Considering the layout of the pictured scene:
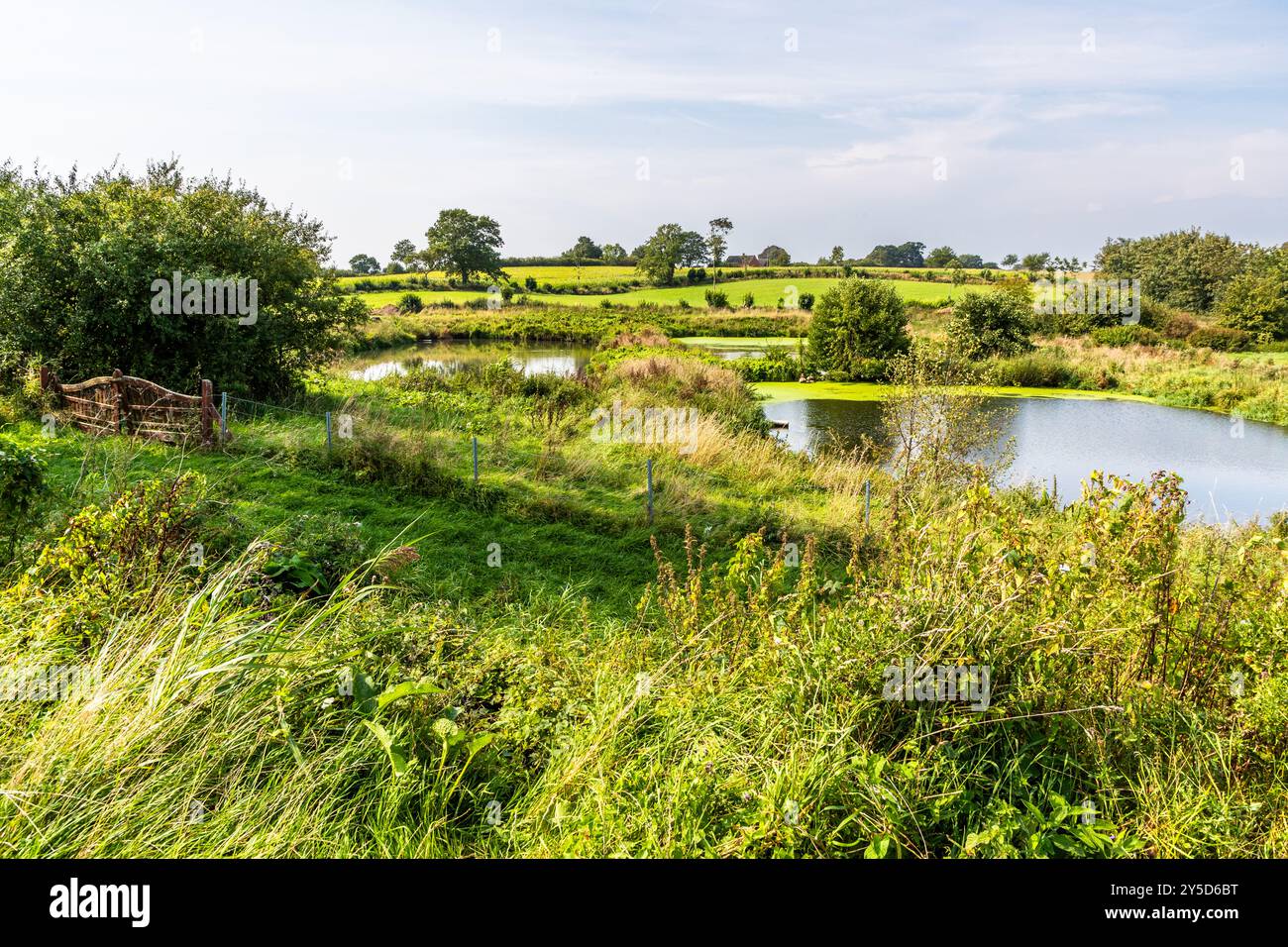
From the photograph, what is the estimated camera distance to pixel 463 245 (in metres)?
69.1

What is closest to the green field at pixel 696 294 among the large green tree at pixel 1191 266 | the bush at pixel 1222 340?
the large green tree at pixel 1191 266

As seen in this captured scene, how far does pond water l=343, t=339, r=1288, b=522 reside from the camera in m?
14.5

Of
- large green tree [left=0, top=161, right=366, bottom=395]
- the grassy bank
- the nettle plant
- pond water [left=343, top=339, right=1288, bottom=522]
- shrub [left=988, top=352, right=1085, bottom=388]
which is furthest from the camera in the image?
shrub [left=988, top=352, right=1085, bottom=388]

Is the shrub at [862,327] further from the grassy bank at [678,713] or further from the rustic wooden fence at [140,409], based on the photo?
the grassy bank at [678,713]

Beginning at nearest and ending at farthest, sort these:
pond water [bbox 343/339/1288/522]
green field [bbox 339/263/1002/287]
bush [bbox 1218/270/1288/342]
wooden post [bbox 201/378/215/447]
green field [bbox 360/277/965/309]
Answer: wooden post [bbox 201/378/215/447], pond water [bbox 343/339/1288/522], bush [bbox 1218/270/1288/342], green field [bbox 360/277/965/309], green field [bbox 339/263/1002/287]


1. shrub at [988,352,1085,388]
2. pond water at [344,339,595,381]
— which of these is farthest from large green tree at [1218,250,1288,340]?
pond water at [344,339,595,381]

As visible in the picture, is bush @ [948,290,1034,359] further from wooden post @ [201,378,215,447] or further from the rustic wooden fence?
the rustic wooden fence

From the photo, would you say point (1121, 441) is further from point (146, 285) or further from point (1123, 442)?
point (146, 285)

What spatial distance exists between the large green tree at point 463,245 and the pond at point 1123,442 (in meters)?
54.0

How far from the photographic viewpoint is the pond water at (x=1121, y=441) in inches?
570

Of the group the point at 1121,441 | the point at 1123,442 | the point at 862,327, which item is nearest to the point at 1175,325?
the point at 862,327

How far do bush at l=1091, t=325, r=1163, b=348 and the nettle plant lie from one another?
39.2 metres

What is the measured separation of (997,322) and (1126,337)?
8.39 m
